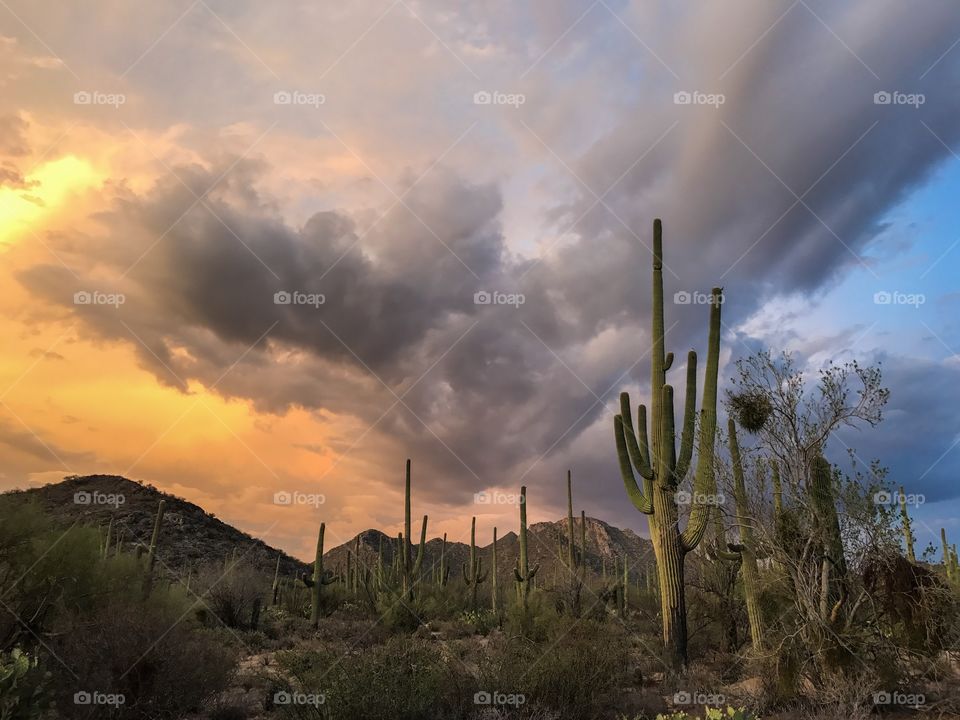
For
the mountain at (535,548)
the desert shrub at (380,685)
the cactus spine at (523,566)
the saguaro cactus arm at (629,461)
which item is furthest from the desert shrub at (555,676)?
the mountain at (535,548)

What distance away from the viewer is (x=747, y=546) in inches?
527

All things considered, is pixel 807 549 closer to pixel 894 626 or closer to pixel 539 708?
pixel 894 626

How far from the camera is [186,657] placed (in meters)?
10.2

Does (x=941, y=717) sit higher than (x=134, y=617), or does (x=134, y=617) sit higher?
(x=134, y=617)

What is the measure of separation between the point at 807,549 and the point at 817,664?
6.44ft

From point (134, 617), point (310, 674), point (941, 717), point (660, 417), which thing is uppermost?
point (660, 417)

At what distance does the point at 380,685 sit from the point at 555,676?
117 inches

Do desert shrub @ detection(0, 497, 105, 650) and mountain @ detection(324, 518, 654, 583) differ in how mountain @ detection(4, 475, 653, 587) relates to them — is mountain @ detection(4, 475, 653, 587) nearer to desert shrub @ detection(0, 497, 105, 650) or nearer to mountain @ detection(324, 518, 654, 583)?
mountain @ detection(324, 518, 654, 583)

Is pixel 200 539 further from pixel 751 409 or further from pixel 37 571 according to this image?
pixel 751 409

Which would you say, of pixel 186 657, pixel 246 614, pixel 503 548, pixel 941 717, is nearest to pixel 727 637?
pixel 941 717

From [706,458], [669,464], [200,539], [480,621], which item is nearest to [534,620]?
[480,621]

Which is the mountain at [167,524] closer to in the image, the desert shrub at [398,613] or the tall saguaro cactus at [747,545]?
the desert shrub at [398,613]

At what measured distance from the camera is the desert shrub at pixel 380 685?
8.76 meters

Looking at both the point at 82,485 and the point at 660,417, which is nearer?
the point at 660,417
